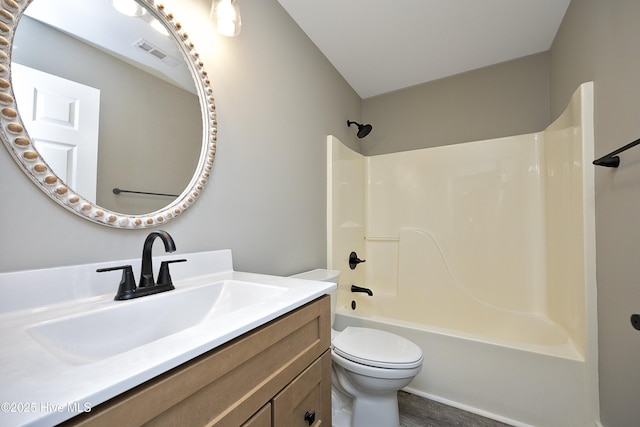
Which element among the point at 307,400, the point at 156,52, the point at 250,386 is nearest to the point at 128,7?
the point at 156,52

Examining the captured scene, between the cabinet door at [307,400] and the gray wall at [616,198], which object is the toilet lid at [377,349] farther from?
the gray wall at [616,198]

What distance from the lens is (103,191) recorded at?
0.78 m

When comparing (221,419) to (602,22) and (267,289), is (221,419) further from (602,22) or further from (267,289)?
(602,22)

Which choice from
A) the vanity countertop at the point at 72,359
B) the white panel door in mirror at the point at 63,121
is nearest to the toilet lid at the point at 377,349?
the vanity countertop at the point at 72,359

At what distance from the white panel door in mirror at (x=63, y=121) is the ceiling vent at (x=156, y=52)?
25cm

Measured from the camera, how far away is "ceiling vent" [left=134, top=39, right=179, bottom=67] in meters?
0.89

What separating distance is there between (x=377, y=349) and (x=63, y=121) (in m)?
1.49

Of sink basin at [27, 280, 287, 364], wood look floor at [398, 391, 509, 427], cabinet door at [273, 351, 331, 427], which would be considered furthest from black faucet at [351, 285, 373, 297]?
sink basin at [27, 280, 287, 364]

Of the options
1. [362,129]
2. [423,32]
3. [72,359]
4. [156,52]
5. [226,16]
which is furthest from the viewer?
[362,129]

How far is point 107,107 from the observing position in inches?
31.5

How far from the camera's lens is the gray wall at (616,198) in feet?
3.26

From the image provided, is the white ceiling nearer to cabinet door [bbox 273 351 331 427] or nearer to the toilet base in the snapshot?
cabinet door [bbox 273 351 331 427]

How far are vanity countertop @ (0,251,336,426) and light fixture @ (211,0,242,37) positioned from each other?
38.8 inches

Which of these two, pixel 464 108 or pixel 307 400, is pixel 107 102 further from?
pixel 464 108
